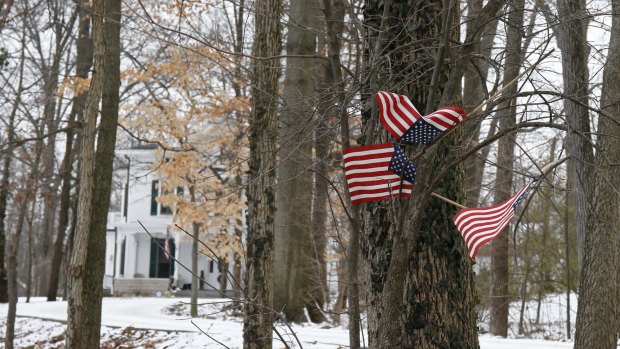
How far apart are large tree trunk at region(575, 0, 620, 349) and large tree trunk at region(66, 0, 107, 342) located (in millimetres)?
7091

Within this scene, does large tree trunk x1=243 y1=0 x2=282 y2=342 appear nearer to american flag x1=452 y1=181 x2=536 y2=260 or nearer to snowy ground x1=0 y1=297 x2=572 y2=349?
snowy ground x1=0 y1=297 x2=572 y2=349

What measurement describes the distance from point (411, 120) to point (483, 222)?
0.80 metres

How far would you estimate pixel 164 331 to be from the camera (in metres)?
15.3

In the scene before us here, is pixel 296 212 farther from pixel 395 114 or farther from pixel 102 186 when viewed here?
pixel 395 114

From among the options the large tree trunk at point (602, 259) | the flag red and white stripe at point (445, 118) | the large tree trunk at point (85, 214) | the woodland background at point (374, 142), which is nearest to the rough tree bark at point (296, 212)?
the woodland background at point (374, 142)

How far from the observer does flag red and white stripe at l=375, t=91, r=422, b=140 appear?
16.9 feet

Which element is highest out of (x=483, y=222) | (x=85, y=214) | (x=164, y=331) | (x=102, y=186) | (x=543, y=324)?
(x=102, y=186)

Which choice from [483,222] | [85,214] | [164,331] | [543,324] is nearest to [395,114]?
[483,222]

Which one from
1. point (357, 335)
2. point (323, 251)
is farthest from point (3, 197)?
point (357, 335)

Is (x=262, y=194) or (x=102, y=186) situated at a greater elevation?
(x=102, y=186)

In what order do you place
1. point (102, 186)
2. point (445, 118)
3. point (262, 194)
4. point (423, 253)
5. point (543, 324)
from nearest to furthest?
1. point (445, 118)
2. point (423, 253)
3. point (262, 194)
4. point (102, 186)
5. point (543, 324)

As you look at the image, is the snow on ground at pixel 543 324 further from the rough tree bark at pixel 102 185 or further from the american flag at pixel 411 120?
the american flag at pixel 411 120

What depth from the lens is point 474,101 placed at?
15.9 meters

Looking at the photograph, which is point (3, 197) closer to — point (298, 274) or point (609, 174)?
point (298, 274)
